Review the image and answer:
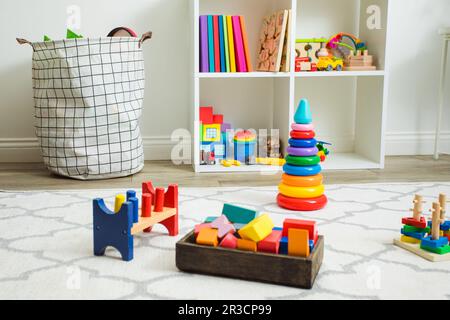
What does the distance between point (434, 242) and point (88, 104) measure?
4.47 feet

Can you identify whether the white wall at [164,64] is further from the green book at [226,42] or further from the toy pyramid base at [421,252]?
the toy pyramid base at [421,252]

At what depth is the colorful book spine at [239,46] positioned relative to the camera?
2.31 meters

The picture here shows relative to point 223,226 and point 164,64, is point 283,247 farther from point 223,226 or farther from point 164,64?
point 164,64

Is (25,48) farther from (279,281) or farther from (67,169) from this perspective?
(279,281)

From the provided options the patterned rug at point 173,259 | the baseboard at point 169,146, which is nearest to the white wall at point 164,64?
the baseboard at point 169,146

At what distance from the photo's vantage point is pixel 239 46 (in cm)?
231

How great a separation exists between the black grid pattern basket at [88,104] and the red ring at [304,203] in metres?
0.77

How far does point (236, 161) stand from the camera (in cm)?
240

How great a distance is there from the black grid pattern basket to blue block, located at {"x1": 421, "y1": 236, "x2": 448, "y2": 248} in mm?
1262

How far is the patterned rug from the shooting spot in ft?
3.56

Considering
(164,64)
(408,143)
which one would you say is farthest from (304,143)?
(408,143)

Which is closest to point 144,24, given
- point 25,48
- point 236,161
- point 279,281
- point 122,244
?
point 25,48

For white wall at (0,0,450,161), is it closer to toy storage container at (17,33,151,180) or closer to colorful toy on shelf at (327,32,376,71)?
colorful toy on shelf at (327,32,376,71)
